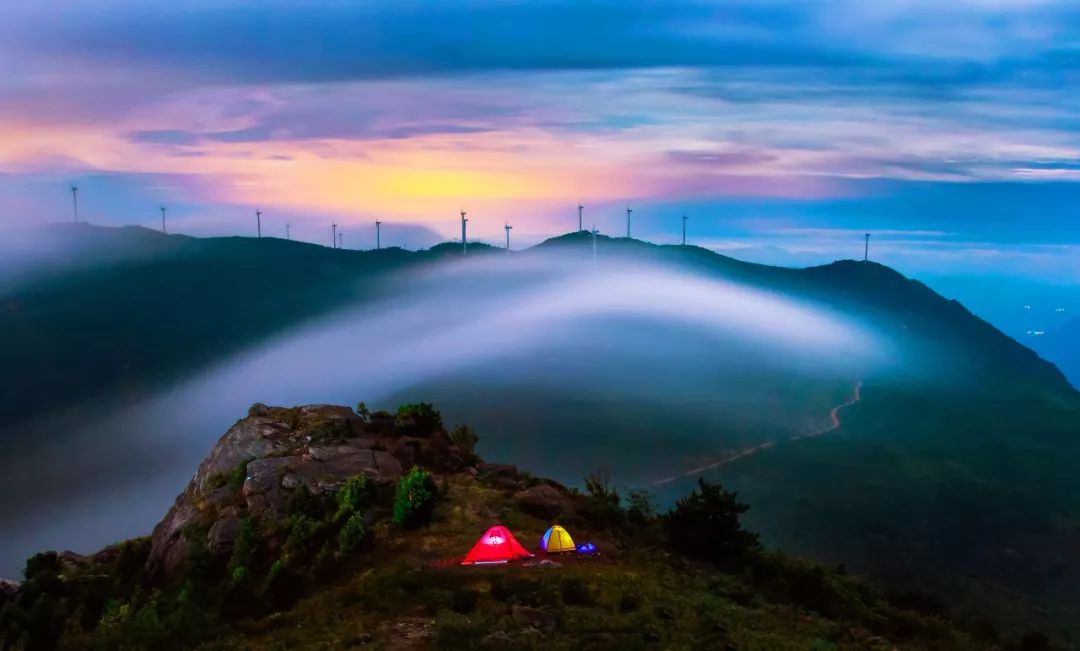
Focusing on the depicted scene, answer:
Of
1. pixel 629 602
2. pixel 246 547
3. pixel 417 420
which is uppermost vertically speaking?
pixel 417 420

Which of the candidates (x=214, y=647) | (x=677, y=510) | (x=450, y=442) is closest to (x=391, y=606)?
(x=214, y=647)

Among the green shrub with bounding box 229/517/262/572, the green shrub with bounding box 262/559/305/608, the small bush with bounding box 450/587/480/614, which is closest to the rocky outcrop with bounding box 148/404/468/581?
the green shrub with bounding box 229/517/262/572

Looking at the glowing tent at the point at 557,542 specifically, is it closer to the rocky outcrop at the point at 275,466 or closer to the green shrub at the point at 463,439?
the rocky outcrop at the point at 275,466

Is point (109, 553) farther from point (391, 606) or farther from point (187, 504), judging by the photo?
point (391, 606)

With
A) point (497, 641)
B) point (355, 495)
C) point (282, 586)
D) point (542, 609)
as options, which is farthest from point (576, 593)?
point (355, 495)

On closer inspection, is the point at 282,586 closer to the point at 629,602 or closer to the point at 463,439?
the point at 629,602
